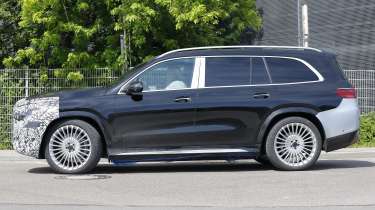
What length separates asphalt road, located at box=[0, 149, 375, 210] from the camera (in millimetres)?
8555

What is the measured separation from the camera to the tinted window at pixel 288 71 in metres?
11.4

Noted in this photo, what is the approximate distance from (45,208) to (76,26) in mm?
9026

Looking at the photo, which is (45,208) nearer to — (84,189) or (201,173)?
(84,189)

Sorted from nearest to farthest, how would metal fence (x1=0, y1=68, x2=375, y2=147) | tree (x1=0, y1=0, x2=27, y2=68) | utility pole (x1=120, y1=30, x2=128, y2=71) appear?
utility pole (x1=120, y1=30, x2=128, y2=71), metal fence (x1=0, y1=68, x2=375, y2=147), tree (x1=0, y1=0, x2=27, y2=68)

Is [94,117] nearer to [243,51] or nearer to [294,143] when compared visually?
[243,51]

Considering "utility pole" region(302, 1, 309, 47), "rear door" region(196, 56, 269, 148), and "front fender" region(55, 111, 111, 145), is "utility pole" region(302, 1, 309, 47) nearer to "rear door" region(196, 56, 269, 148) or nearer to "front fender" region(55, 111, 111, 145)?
"rear door" region(196, 56, 269, 148)

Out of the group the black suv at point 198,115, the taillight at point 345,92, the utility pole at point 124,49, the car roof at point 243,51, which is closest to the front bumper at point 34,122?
the black suv at point 198,115

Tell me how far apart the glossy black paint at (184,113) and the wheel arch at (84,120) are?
0.05 feet

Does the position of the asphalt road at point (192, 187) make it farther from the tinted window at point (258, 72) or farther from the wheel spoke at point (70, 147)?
the tinted window at point (258, 72)

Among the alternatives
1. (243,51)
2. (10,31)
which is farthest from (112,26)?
(243,51)

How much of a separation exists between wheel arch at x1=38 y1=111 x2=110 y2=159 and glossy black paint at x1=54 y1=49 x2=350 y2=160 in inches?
0.6

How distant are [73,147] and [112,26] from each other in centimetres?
706

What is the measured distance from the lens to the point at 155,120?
11.0 meters

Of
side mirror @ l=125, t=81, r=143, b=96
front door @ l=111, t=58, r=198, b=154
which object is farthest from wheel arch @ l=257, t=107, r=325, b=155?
side mirror @ l=125, t=81, r=143, b=96
